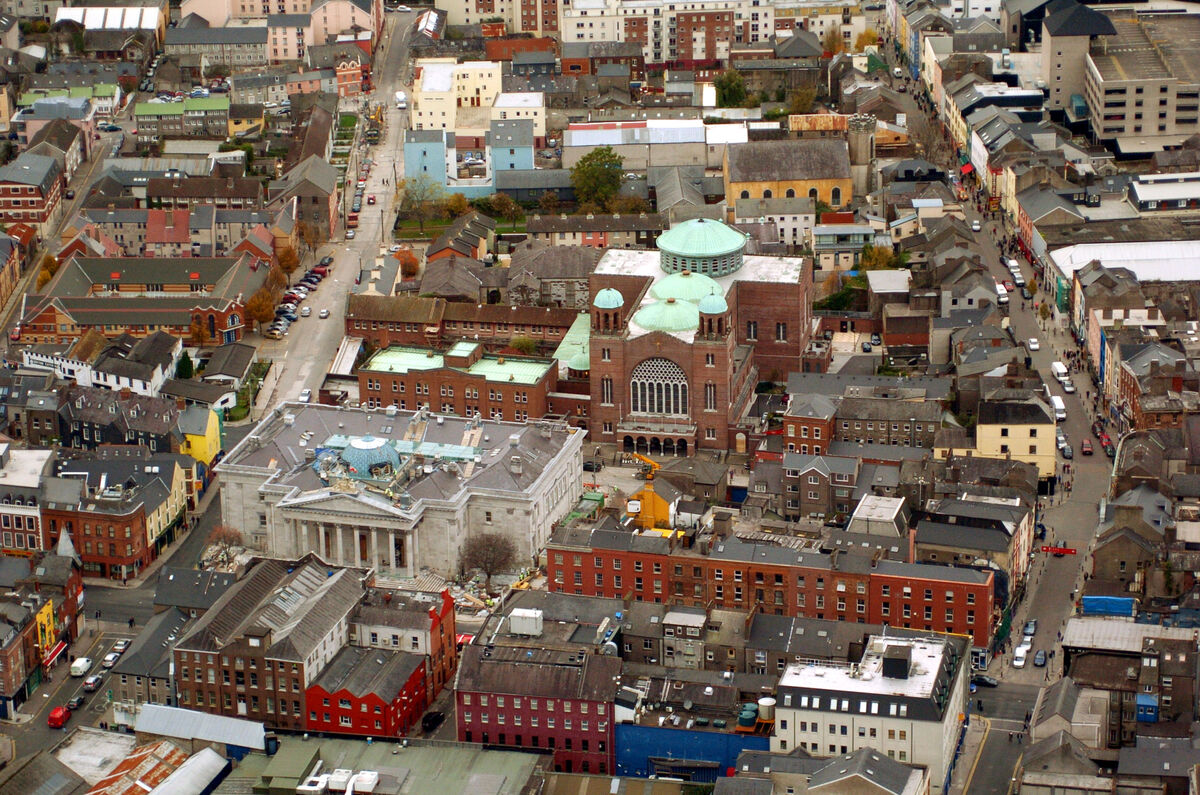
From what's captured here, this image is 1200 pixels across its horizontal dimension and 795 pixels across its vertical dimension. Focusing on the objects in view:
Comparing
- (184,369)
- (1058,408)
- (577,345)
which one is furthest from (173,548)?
(1058,408)

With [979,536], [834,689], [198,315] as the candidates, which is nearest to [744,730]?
[834,689]

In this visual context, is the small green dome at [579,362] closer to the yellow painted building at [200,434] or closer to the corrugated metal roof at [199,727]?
the yellow painted building at [200,434]

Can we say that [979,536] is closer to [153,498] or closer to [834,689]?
[834,689]

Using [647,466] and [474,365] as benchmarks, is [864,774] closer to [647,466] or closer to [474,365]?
[647,466]

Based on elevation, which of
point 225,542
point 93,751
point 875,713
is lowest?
point 93,751

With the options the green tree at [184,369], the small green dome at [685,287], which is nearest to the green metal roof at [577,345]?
the small green dome at [685,287]
